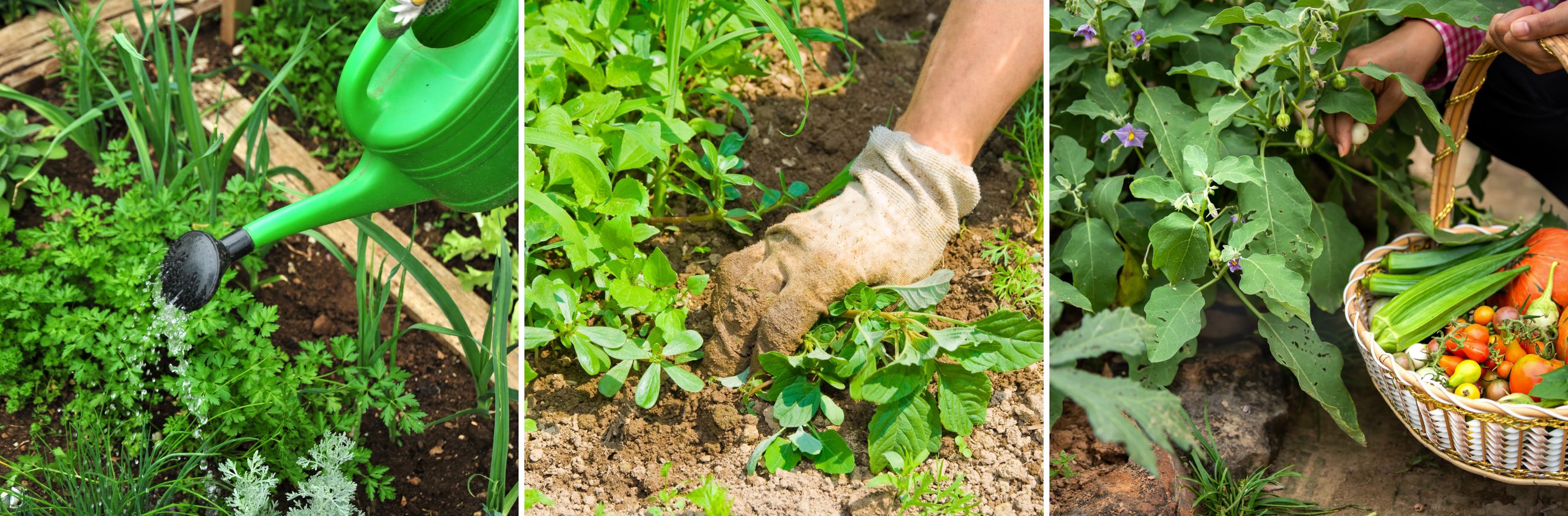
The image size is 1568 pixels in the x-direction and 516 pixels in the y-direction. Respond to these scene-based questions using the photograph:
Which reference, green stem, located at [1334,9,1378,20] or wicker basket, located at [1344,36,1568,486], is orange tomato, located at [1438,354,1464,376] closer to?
wicker basket, located at [1344,36,1568,486]

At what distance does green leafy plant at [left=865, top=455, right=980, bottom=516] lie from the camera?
56.1 inches

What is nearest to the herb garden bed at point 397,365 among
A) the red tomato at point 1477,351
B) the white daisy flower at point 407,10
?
the white daisy flower at point 407,10

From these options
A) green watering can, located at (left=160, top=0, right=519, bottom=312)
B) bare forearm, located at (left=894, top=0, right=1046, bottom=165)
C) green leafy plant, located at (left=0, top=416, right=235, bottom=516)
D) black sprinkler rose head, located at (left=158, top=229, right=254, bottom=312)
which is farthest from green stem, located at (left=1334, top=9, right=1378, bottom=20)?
green leafy plant, located at (left=0, top=416, right=235, bottom=516)

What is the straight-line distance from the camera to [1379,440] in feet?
6.71

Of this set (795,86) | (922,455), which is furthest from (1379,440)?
(795,86)

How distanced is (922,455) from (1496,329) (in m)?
1.08

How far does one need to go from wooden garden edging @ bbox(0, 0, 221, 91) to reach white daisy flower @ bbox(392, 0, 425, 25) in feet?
5.14

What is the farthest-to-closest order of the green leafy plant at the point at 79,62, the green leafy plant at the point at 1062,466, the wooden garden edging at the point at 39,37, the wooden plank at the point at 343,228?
the wooden garden edging at the point at 39,37 → the green leafy plant at the point at 79,62 → the wooden plank at the point at 343,228 → the green leafy plant at the point at 1062,466

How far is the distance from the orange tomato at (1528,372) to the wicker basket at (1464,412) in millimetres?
70

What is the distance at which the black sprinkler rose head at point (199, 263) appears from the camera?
5.25ft

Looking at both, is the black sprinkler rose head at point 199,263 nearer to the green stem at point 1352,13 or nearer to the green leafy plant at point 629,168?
the green leafy plant at point 629,168

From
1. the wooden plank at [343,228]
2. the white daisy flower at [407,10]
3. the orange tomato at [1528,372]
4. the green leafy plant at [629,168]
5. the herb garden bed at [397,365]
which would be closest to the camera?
the white daisy flower at [407,10]

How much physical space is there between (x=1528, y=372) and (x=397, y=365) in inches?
79.5

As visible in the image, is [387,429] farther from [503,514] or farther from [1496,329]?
[1496,329]
